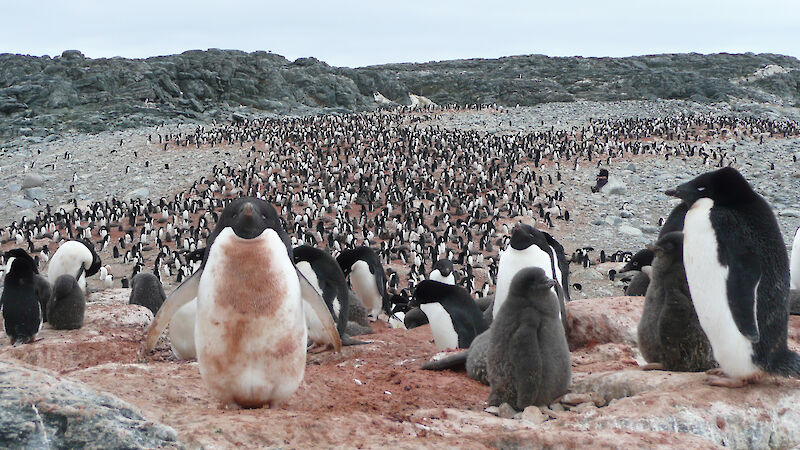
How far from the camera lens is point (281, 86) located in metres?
57.4

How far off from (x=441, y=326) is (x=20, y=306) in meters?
4.90

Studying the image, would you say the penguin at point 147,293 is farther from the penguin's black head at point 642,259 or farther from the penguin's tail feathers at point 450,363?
the penguin's black head at point 642,259

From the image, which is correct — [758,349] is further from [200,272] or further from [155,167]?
[155,167]

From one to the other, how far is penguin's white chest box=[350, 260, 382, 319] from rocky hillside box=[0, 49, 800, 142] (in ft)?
118

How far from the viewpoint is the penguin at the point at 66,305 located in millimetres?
8383

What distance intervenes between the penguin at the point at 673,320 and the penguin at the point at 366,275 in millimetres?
6252

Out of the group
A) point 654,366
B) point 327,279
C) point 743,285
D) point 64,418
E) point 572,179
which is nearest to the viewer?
point 64,418

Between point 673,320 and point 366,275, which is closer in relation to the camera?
point 673,320

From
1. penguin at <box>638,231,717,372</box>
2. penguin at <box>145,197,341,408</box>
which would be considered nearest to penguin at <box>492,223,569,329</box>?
penguin at <box>638,231,717,372</box>

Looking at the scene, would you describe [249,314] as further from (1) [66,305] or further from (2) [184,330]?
(1) [66,305]

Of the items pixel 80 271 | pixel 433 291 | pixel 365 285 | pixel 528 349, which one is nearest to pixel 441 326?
pixel 433 291

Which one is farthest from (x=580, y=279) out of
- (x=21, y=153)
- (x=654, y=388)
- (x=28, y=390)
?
(x=21, y=153)

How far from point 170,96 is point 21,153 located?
65.3 feet

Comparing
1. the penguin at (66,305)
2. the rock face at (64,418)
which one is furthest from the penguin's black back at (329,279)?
the rock face at (64,418)
